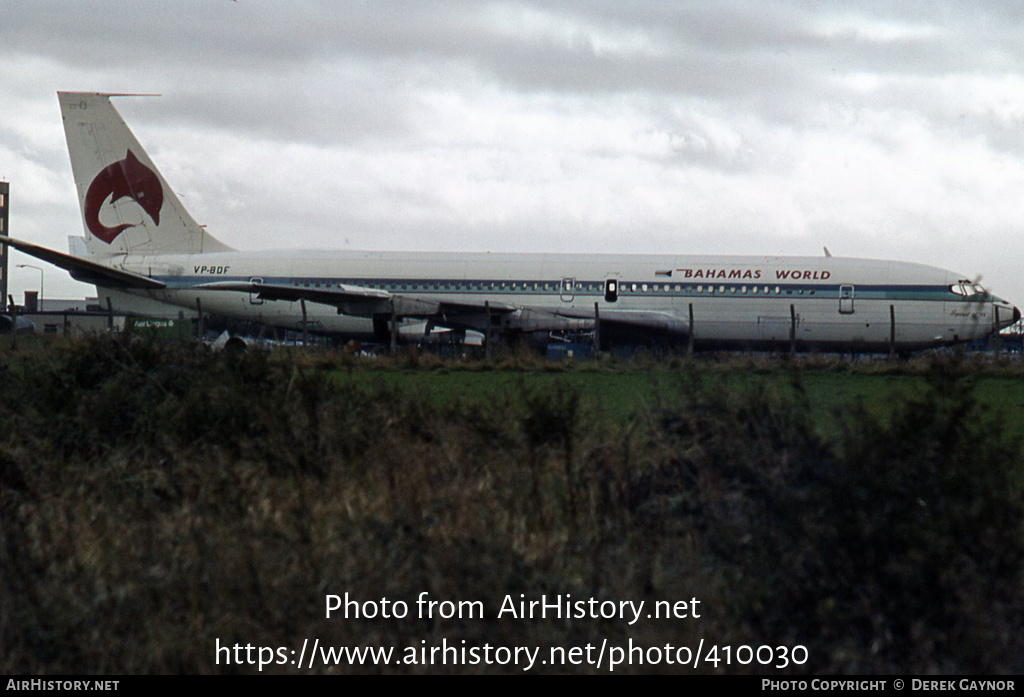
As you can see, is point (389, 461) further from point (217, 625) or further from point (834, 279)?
point (834, 279)

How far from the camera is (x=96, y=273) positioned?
2925 centimetres

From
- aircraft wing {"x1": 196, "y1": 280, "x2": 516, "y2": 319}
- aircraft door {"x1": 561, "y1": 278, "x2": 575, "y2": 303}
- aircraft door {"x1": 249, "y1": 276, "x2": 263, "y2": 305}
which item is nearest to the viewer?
aircraft wing {"x1": 196, "y1": 280, "x2": 516, "y2": 319}

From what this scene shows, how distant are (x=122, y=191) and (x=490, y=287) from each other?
1186 cm

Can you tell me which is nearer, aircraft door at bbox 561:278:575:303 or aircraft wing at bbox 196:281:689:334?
aircraft wing at bbox 196:281:689:334

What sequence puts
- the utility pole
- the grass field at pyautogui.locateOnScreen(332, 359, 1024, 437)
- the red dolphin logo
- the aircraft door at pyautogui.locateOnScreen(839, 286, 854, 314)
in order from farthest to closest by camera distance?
the utility pole → the red dolphin logo → the aircraft door at pyautogui.locateOnScreen(839, 286, 854, 314) → the grass field at pyautogui.locateOnScreen(332, 359, 1024, 437)

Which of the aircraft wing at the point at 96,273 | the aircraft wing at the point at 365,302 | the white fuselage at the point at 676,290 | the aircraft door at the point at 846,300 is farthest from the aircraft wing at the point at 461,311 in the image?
the aircraft door at the point at 846,300

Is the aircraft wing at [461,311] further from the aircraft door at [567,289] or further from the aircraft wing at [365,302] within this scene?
the aircraft door at [567,289]

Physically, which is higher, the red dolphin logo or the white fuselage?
the red dolphin logo

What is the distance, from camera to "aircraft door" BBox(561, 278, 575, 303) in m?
27.8

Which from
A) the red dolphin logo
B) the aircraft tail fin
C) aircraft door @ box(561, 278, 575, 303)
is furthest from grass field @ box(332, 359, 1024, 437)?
the red dolphin logo

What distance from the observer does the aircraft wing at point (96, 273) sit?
2809 cm

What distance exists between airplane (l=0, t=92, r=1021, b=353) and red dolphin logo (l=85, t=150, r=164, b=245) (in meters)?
0.03

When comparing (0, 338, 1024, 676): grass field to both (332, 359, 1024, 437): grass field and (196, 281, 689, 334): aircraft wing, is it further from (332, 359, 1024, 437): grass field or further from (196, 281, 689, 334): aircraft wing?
(196, 281, 689, 334): aircraft wing

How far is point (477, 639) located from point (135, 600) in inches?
70.3
